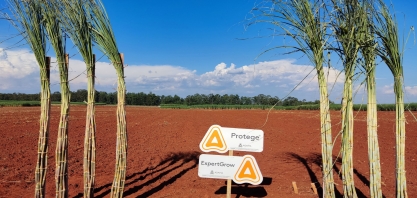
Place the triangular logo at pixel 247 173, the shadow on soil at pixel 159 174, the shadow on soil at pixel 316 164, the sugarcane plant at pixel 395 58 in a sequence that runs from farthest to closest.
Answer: the shadow on soil at pixel 316 164 < the shadow on soil at pixel 159 174 < the triangular logo at pixel 247 173 < the sugarcane plant at pixel 395 58

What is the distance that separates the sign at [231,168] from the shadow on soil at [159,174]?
145 centimetres

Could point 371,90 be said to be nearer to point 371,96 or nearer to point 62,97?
point 371,96

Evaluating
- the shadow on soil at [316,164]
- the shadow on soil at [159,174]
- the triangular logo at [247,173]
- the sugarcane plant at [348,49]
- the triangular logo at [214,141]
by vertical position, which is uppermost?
the sugarcane plant at [348,49]

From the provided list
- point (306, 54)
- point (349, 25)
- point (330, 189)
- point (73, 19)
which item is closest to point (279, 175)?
point (330, 189)

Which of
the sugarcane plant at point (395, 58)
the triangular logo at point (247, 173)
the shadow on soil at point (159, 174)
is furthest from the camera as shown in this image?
the shadow on soil at point (159, 174)

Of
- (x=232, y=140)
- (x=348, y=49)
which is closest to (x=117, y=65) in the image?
(x=232, y=140)

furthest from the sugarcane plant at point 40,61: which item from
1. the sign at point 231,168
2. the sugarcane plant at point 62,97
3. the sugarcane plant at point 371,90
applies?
the sugarcane plant at point 371,90

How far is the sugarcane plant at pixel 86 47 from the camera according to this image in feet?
13.8

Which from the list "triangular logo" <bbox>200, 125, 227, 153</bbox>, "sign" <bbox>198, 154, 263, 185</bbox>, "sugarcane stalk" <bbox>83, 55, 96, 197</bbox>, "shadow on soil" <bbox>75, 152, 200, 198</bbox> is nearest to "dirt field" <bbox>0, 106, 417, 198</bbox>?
"shadow on soil" <bbox>75, 152, 200, 198</bbox>

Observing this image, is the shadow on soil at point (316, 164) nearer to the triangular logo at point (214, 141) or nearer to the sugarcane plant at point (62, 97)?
the triangular logo at point (214, 141)

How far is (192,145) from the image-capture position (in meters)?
12.6

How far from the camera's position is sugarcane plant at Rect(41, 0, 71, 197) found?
13.9 feet

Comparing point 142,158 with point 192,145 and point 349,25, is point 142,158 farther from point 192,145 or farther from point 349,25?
point 349,25

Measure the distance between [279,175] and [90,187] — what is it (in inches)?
180
